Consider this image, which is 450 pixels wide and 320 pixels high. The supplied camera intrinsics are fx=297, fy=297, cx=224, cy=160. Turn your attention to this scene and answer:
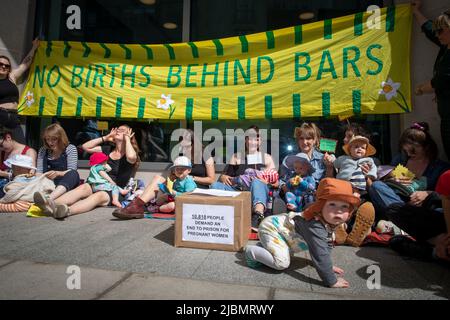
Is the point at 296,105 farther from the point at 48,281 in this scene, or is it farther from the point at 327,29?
the point at 48,281

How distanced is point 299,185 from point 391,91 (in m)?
1.84

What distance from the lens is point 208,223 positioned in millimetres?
2482

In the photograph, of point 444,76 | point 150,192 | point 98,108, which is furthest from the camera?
point 98,108

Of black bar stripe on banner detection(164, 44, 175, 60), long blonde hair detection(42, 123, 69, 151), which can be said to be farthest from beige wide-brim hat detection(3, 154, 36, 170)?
black bar stripe on banner detection(164, 44, 175, 60)

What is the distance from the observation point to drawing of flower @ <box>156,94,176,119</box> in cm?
443

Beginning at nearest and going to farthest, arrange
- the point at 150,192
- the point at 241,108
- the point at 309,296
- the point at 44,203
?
the point at 309,296, the point at 44,203, the point at 150,192, the point at 241,108

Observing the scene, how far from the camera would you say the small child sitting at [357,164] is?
2.86m

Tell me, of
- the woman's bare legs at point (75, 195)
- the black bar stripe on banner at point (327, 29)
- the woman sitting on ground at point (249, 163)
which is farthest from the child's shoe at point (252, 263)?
the black bar stripe on banner at point (327, 29)

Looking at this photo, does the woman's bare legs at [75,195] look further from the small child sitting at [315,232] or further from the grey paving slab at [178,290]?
the small child sitting at [315,232]

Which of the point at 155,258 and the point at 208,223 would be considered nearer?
the point at 155,258

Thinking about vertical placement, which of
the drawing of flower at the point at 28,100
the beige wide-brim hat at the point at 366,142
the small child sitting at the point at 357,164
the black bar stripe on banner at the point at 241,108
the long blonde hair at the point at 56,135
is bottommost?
the small child sitting at the point at 357,164

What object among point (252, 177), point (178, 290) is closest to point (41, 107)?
point (252, 177)

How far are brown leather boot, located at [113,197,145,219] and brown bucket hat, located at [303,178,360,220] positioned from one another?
216cm

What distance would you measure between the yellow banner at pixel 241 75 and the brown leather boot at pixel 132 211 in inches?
59.0
